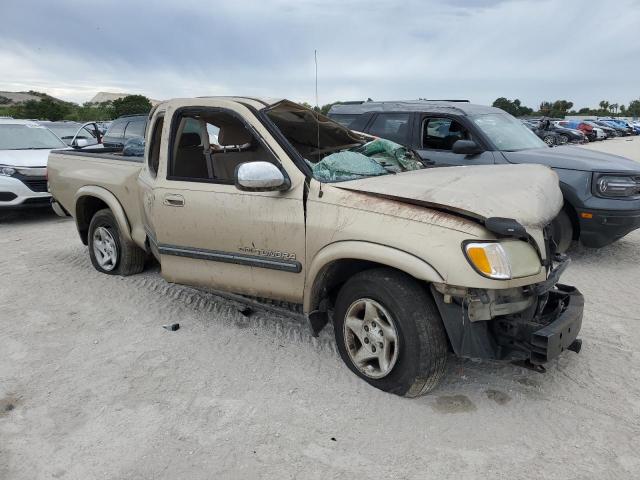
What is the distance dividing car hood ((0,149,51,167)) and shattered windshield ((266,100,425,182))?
6651 millimetres

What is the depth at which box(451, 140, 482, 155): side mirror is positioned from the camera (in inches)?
247

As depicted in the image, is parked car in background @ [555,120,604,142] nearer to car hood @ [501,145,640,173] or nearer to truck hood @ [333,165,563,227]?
car hood @ [501,145,640,173]

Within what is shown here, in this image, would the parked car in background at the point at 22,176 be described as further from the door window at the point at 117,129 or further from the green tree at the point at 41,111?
the green tree at the point at 41,111

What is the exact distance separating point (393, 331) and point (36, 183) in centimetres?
812

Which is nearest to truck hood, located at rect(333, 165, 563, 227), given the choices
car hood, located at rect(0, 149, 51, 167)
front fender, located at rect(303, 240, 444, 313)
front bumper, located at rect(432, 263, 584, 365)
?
front fender, located at rect(303, 240, 444, 313)

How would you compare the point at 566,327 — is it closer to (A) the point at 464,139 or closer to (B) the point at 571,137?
(A) the point at 464,139

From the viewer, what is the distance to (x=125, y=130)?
440 inches

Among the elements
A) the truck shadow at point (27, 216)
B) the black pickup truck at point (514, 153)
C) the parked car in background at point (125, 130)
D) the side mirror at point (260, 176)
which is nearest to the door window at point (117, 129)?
the parked car in background at point (125, 130)

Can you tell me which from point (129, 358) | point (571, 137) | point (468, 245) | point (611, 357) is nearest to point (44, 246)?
point (129, 358)

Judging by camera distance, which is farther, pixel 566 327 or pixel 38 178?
pixel 38 178

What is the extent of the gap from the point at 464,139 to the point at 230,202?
397 centimetres

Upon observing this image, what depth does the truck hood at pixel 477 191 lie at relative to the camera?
2.95 m

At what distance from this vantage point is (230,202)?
12.3 ft

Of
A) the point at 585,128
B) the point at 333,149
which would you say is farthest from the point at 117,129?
the point at 585,128
